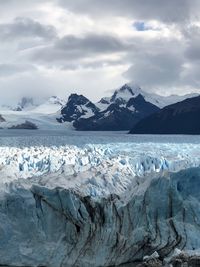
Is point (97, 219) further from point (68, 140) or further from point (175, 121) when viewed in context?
point (175, 121)

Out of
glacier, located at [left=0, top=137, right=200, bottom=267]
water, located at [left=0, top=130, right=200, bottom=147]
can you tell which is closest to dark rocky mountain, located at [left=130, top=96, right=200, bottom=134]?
water, located at [left=0, top=130, right=200, bottom=147]

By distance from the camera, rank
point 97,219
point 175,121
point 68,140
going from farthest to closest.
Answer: point 175,121, point 68,140, point 97,219

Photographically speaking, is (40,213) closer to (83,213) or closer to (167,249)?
(83,213)

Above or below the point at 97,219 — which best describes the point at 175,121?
above

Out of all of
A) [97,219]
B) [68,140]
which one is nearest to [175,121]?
[68,140]

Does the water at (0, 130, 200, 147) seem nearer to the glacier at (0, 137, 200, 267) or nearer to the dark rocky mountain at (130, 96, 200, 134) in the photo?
the glacier at (0, 137, 200, 267)

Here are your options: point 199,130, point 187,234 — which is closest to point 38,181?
point 187,234

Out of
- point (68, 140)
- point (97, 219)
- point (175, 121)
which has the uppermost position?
point (175, 121)

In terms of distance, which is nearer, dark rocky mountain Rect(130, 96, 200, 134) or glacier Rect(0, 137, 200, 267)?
glacier Rect(0, 137, 200, 267)

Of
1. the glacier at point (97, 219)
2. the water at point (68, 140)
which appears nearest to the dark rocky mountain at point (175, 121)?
the water at point (68, 140)

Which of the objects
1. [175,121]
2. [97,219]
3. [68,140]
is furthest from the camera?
[175,121]
